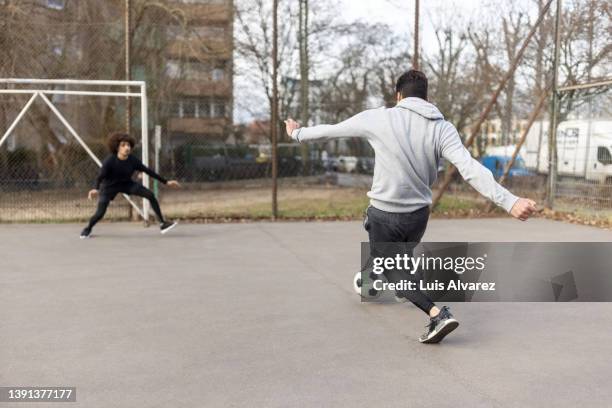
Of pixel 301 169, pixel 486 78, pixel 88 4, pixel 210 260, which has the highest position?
pixel 88 4

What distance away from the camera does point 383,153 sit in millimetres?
4059

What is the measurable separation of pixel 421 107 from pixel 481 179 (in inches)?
28.2

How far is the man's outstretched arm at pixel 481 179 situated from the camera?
133 inches

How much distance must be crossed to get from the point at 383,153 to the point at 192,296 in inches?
99.0

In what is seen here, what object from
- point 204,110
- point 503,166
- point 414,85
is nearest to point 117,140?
point 414,85

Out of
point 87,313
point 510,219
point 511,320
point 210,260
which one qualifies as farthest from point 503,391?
point 510,219

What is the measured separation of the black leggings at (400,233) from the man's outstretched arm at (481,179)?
54 cm

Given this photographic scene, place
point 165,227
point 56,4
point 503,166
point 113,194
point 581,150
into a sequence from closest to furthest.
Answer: point 113,194 → point 165,227 → point 581,150 → point 56,4 → point 503,166

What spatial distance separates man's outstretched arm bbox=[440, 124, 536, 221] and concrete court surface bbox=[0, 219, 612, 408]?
105 cm

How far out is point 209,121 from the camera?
1711 centimetres

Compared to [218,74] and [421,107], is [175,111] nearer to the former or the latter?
[218,74]

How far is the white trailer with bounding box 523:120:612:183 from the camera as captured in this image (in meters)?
10.9

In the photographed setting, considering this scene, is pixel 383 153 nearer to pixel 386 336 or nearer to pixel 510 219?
pixel 386 336

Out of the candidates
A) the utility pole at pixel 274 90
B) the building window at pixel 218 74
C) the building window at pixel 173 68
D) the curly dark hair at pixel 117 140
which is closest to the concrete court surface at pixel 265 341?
the curly dark hair at pixel 117 140
